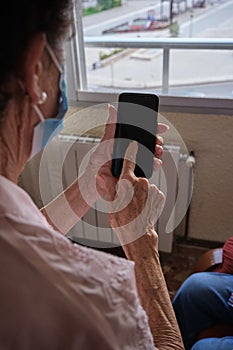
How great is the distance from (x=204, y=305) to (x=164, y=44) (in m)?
1.01

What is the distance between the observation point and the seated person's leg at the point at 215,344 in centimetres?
91

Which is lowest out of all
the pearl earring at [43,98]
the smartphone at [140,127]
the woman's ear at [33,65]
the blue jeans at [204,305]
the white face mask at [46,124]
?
the blue jeans at [204,305]

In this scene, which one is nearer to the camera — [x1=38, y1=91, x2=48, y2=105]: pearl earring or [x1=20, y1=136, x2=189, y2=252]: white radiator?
→ [x1=38, y1=91, x2=48, y2=105]: pearl earring

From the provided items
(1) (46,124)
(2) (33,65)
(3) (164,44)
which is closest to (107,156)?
(1) (46,124)

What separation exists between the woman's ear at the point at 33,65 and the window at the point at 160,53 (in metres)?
1.04

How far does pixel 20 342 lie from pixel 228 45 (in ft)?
4.43

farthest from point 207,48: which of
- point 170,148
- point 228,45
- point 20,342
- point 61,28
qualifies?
point 20,342

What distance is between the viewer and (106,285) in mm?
464

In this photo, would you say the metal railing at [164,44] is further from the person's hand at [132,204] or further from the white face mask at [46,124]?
the white face mask at [46,124]

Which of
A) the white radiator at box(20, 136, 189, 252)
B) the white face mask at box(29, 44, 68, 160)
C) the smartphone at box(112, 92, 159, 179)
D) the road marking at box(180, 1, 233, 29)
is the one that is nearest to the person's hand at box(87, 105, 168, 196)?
the smartphone at box(112, 92, 159, 179)

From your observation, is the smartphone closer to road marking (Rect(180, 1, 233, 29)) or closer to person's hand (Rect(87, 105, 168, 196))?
person's hand (Rect(87, 105, 168, 196))

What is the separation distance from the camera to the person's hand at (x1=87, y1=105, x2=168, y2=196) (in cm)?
90

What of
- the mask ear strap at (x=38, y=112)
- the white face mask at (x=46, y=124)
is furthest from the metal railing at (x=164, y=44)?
the mask ear strap at (x=38, y=112)

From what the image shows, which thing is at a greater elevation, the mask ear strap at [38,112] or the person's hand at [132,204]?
the mask ear strap at [38,112]
